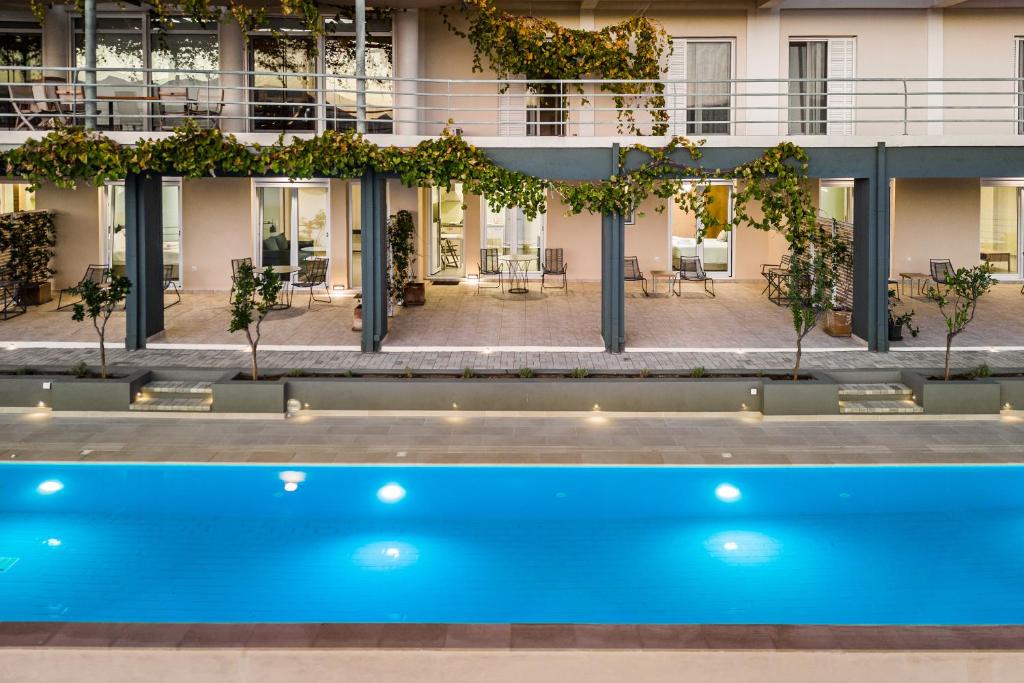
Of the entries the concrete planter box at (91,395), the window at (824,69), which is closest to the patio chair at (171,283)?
the concrete planter box at (91,395)

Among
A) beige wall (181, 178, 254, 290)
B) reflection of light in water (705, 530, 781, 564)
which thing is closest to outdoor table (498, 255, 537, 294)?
beige wall (181, 178, 254, 290)

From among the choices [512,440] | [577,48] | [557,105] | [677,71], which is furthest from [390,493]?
[677,71]

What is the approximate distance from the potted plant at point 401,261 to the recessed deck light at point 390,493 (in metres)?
7.81

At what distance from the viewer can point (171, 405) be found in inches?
512

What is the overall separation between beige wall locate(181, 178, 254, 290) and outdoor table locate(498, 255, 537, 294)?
4818 millimetres

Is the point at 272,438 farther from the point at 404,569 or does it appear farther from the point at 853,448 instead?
the point at 853,448

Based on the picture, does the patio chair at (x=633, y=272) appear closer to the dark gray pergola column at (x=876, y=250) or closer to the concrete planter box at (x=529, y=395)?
the dark gray pergola column at (x=876, y=250)

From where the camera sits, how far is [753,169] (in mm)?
15438

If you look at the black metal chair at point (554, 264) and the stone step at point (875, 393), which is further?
the black metal chair at point (554, 264)

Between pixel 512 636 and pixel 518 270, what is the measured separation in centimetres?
1547

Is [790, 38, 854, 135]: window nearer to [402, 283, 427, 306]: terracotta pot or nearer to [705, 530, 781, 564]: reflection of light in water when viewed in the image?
[402, 283, 427, 306]: terracotta pot

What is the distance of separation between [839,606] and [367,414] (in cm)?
640

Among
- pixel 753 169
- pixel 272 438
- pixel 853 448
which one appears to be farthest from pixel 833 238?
pixel 272 438

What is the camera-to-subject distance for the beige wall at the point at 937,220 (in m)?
21.6
